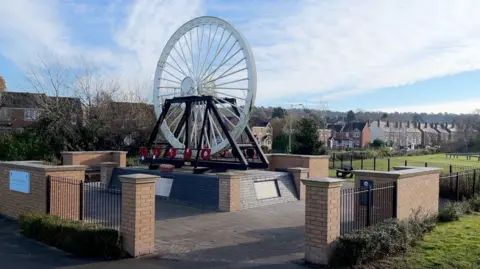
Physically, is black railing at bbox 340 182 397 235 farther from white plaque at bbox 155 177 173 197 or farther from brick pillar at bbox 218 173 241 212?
white plaque at bbox 155 177 173 197

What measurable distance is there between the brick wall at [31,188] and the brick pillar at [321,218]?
244 inches

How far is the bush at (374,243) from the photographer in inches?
275

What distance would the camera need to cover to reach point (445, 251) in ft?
25.3

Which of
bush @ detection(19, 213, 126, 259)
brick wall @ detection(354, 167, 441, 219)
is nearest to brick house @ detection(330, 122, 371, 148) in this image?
brick wall @ detection(354, 167, 441, 219)

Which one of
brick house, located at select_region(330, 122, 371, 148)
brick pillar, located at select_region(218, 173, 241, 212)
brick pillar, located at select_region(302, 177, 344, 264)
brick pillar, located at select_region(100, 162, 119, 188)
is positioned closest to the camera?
brick pillar, located at select_region(302, 177, 344, 264)

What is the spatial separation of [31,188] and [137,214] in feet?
14.5

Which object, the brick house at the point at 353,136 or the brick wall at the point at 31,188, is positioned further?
the brick house at the point at 353,136

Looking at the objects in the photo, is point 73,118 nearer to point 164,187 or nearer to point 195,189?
point 164,187

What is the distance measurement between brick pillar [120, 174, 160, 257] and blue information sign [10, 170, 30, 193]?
13.8 feet

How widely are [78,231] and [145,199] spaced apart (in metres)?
1.46

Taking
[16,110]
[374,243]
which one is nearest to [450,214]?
[374,243]

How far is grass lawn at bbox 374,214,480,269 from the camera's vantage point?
693cm

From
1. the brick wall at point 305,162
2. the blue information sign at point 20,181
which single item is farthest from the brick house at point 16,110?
the blue information sign at point 20,181

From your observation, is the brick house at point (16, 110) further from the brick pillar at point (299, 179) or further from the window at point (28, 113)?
the brick pillar at point (299, 179)
